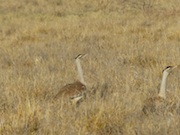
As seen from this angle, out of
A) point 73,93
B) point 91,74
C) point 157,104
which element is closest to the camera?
point 157,104

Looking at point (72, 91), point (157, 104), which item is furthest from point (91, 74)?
point (157, 104)

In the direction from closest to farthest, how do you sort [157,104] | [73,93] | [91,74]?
[157,104], [73,93], [91,74]

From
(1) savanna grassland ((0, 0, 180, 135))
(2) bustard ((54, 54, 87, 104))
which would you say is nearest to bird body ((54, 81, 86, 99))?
(2) bustard ((54, 54, 87, 104))

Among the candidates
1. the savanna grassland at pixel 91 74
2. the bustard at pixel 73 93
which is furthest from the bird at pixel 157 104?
the bustard at pixel 73 93

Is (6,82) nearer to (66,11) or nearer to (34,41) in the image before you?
(34,41)

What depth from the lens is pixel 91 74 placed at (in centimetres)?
762

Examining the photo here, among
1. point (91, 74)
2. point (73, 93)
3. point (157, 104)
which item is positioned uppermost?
point (73, 93)

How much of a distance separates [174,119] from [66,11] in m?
17.8

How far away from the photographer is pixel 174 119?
14.6ft

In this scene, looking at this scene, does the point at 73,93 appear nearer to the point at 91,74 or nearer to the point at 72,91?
the point at 72,91

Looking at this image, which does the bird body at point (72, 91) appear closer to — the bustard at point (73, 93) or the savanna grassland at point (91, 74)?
the bustard at point (73, 93)

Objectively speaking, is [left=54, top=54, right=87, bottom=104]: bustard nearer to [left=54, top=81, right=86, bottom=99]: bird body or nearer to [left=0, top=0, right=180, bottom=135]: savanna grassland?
[left=54, top=81, right=86, bottom=99]: bird body

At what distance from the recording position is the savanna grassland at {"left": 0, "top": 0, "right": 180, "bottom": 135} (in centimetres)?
458

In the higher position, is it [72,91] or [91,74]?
[72,91]
